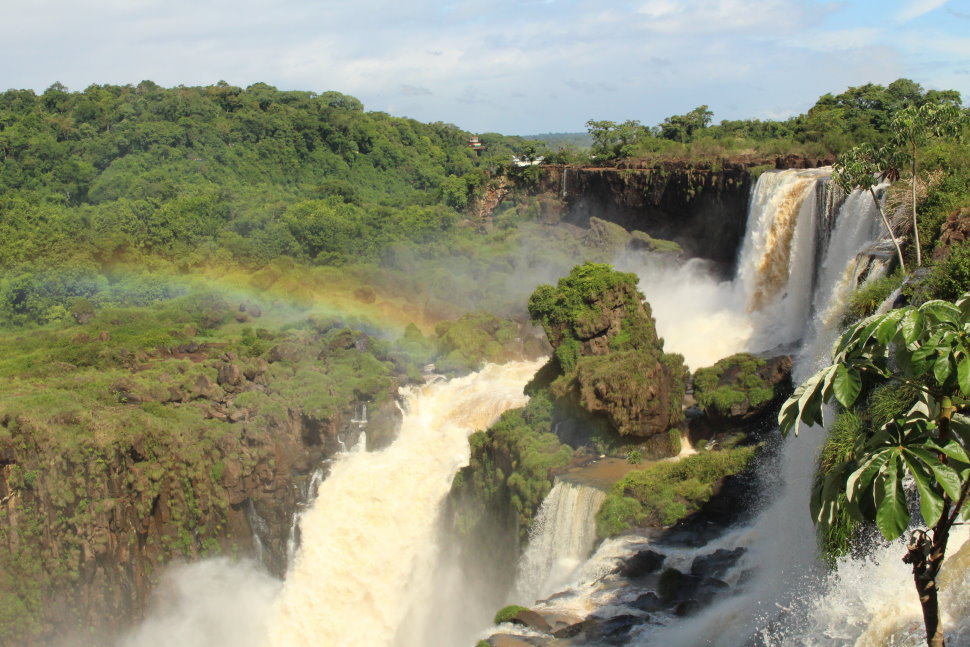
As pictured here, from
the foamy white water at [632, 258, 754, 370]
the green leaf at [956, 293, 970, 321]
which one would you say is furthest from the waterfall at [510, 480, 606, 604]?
the green leaf at [956, 293, 970, 321]

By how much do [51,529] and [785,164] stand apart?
3512 centimetres

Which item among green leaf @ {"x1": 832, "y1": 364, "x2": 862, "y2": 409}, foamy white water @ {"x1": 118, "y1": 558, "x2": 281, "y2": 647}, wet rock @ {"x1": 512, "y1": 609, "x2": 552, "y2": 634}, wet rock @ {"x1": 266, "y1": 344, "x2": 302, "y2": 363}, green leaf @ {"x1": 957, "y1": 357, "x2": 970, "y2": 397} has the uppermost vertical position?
green leaf @ {"x1": 957, "y1": 357, "x2": 970, "y2": 397}

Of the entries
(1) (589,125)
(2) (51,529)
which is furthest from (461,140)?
(2) (51,529)

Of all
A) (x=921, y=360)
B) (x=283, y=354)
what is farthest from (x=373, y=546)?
(x=921, y=360)

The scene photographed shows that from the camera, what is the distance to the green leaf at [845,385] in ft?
23.6

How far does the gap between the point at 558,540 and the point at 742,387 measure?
8264mm

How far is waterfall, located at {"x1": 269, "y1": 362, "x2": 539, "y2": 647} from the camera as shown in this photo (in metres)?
29.5

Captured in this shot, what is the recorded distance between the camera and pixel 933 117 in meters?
22.3

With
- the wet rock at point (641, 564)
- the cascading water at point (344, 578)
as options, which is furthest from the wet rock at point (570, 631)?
the cascading water at point (344, 578)

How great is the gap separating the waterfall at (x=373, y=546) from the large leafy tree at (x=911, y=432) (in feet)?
76.4

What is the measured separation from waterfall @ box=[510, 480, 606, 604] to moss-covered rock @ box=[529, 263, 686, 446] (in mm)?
3375

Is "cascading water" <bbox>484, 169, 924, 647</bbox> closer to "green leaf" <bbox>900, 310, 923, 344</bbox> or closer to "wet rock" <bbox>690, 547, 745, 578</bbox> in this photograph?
"wet rock" <bbox>690, 547, 745, 578</bbox>

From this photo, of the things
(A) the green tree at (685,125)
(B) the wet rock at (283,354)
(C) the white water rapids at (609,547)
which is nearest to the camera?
(C) the white water rapids at (609,547)

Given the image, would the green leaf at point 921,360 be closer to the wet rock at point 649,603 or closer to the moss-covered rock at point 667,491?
the wet rock at point 649,603
